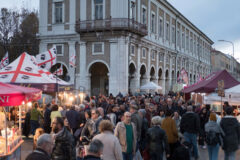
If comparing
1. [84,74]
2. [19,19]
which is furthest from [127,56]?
[19,19]

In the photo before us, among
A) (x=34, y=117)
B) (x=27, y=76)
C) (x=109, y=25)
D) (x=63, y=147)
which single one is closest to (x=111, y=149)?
(x=63, y=147)

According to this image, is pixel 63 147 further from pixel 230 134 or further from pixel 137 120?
pixel 230 134

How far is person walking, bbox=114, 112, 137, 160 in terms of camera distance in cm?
752

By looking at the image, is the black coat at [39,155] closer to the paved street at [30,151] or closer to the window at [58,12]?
the paved street at [30,151]

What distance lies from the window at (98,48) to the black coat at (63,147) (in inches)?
990

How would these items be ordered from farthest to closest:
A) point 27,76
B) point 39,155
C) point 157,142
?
point 27,76 < point 157,142 < point 39,155

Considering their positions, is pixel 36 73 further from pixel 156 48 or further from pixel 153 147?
pixel 156 48

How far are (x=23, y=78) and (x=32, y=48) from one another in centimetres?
3140

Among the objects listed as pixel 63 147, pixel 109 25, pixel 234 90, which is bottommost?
pixel 63 147

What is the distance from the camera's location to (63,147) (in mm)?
6230

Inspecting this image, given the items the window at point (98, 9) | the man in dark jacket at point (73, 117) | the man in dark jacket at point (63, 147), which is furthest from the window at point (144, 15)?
the man in dark jacket at point (63, 147)

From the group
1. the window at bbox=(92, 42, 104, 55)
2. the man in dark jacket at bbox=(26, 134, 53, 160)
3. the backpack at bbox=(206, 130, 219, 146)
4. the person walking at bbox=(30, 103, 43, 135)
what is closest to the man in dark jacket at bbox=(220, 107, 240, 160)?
the backpack at bbox=(206, 130, 219, 146)

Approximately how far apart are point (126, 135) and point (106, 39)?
23880 millimetres

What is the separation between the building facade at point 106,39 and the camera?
1197 inches
